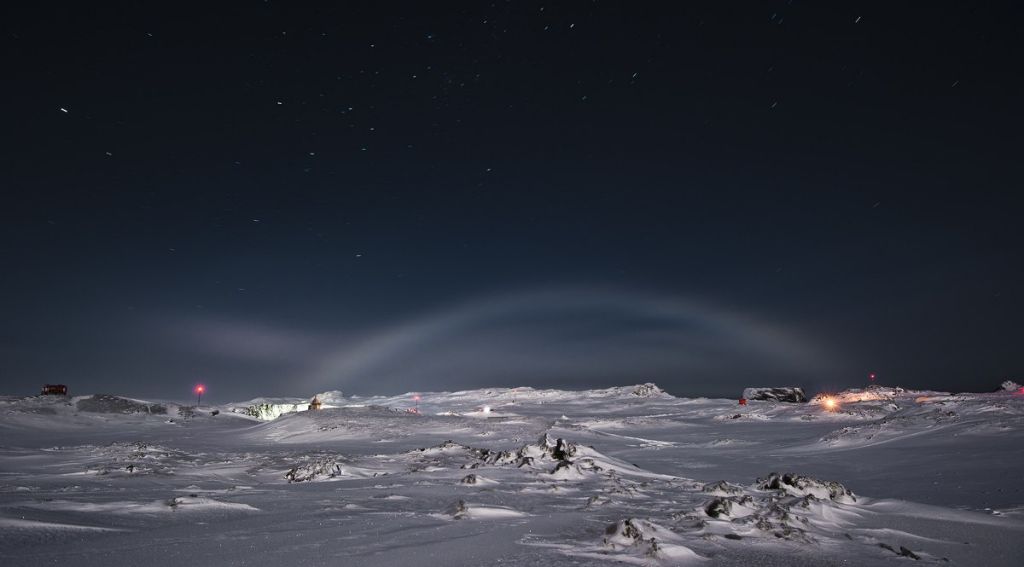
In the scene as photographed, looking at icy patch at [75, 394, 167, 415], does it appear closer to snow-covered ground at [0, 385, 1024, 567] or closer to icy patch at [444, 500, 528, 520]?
snow-covered ground at [0, 385, 1024, 567]

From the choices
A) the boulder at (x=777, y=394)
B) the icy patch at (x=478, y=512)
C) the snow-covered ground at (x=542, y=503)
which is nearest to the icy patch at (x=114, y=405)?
the snow-covered ground at (x=542, y=503)

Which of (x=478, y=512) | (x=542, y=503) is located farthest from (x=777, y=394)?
(x=478, y=512)

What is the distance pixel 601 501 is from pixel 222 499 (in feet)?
14.2

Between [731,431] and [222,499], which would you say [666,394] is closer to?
[731,431]

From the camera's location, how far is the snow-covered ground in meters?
4.12

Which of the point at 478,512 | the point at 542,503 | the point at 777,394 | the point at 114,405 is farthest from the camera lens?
the point at 777,394

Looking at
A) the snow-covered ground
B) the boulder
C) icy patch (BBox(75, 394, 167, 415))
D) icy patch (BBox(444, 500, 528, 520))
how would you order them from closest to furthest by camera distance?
the snow-covered ground
icy patch (BBox(444, 500, 528, 520))
icy patch (BBox(75, 394, 167, 415))
the boulder

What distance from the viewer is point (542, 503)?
21.1 ft

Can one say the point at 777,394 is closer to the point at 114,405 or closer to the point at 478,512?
the point at 478,512

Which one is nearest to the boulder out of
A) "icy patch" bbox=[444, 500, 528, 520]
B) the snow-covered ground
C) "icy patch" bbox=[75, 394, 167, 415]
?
the snow-covered ground

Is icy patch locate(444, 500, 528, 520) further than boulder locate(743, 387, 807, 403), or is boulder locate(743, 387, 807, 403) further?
boulder locate(743, 387, 807, 403)

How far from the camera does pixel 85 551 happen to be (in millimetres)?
4008

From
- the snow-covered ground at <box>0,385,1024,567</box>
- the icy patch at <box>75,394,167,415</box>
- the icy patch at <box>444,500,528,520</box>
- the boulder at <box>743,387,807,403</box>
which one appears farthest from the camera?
the boulder at <box>743,387,807,403</box>

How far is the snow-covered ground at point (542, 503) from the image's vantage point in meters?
4.12
